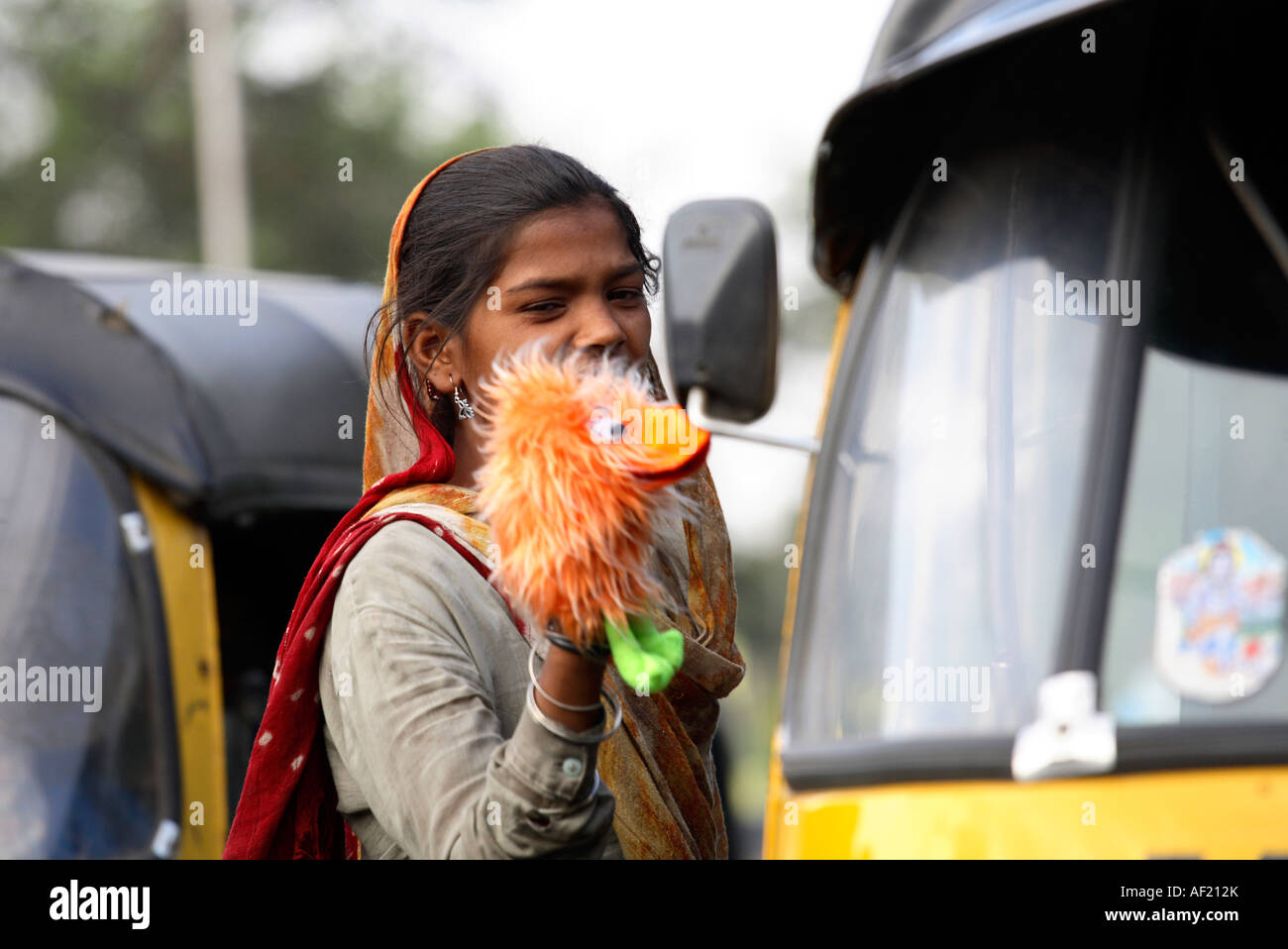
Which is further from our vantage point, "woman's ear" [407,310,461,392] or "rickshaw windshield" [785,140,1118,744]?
"woman's ear" [407,310,461,392]

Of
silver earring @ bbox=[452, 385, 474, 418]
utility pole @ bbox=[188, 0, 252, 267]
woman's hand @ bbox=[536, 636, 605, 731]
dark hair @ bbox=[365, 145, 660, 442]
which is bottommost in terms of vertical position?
woman's hand @ bbox=[536, 636, 605, 731]

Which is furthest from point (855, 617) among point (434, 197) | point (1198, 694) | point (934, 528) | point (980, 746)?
point (434, 197)

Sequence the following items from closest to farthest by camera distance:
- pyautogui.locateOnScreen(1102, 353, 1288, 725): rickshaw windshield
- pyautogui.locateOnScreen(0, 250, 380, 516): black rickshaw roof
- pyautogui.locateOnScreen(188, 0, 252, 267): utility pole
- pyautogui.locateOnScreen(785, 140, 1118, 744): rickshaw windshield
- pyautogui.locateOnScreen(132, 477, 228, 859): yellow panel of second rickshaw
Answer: pyautogui.locateOnScreen(1102, 353, 1288, 725): rickshaw windshield < pyautogui.locateOnScreen(785, 140, 1118, 744): rickshaw windshield < pyautogui.locateOnScreen(132, 477, 228, 859): yellow panel of second rickshaw < pyautogui.locateOnScreen(0, 250, 380, 516): black rickshaw roof < pyautogui.locateOnScreen(188, 0, 252, 267): utility pole

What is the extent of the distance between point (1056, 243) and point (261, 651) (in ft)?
11.0

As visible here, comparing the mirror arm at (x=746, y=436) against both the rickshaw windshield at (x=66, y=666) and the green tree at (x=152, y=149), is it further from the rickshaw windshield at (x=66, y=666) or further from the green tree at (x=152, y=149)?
the green tree at (x=152, y=149)

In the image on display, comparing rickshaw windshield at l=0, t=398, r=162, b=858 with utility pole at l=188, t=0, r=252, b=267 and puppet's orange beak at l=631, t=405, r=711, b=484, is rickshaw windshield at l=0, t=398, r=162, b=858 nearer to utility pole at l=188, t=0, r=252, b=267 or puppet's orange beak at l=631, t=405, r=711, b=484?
puppet's orange beak at l=631, t=405, r=711, b=484

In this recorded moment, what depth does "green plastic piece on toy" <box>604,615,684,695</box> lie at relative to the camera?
161cm

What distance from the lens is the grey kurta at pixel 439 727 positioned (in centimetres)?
168

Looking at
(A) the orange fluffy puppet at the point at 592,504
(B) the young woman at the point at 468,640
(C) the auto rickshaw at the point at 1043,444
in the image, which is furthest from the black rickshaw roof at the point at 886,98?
(A) the orange fluffy puppet at the point at 592,504

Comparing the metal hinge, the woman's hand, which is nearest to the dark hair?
the woman's hand

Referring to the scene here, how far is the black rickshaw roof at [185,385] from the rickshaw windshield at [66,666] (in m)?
0.15

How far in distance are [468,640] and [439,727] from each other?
161 mm

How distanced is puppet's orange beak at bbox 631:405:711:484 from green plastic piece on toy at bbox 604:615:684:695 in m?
0.16

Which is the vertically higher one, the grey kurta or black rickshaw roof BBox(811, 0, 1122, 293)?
black rickshaw roof BBox(811, 0, 1122, 293)
